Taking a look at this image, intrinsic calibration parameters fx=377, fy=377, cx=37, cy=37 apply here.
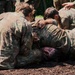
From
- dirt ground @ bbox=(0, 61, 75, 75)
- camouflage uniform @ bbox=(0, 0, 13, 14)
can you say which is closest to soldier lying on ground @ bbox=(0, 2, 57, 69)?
dirt ground @ bbox=(0, 61, 75, 75)

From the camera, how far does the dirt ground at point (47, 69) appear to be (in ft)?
23.9

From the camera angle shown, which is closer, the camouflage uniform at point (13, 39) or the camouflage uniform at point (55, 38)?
the camouflage uniform at point (13, 39)

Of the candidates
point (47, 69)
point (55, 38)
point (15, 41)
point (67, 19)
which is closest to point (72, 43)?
point (55, 38)

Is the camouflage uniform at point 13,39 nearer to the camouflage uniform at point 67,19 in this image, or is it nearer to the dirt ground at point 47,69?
the dirt ground at point 47,69

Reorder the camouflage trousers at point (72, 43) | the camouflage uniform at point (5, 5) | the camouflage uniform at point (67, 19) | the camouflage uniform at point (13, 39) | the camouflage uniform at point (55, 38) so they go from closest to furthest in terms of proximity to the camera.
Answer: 1. the camouflage uniform at point (13, 39)
2. the camouflage uniform at point (55, 38)
3. the camouflage trousers at point (72, 43)
4. the camouflage uniform at point (67, 19)
5. the camouflage uniform at point (5, 5)

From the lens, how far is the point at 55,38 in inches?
319

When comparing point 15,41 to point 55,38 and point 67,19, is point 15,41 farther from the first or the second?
point 67,19

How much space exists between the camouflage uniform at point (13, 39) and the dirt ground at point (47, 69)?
0.84 feet

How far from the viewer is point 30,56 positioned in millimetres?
7840

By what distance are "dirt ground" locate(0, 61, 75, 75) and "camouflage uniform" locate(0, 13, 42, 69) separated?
0.26 metres

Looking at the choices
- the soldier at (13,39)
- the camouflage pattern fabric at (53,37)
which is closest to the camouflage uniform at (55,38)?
the camouflage pattern fabric at (53,37)

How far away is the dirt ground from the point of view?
23.9 feet

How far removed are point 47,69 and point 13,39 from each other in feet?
2.98

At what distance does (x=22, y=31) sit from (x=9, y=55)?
0.55 m
